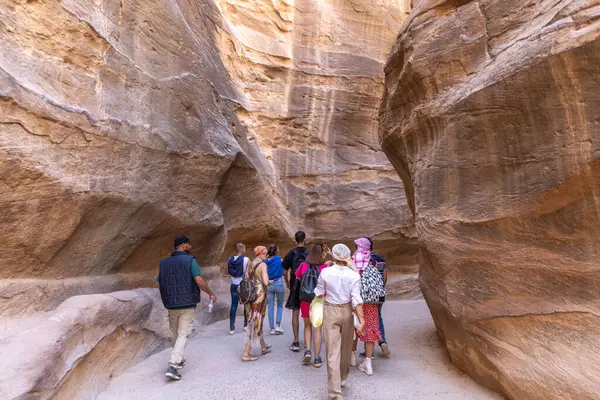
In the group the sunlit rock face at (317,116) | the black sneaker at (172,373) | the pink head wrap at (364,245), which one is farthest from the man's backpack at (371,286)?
the sunlit rock face at (317,116)

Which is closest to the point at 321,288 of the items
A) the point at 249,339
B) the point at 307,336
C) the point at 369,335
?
the point at 369,335

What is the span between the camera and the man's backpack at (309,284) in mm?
4695

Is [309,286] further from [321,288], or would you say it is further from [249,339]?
[249,339]

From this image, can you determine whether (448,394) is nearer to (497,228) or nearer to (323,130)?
(497,228)

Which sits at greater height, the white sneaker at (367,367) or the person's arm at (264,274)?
the person's arm at (264,274)

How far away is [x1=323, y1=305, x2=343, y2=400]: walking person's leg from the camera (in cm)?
361

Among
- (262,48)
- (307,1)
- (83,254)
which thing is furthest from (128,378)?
(307,1)

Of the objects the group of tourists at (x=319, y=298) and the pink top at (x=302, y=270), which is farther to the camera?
the pink top at (x=302, y=270)

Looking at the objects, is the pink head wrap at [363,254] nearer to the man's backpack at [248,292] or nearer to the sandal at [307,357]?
the sandal at [307,357]

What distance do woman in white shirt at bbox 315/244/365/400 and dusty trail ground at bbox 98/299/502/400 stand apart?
20.1 inches

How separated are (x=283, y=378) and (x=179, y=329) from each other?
1273mm

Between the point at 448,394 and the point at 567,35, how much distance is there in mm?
3402

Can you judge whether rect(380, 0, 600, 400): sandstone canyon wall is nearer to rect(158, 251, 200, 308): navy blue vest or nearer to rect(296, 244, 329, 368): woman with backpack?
rect(296, 244, 329, 368): woman with backpack

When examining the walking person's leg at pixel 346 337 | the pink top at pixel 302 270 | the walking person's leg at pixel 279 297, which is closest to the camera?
the walking person's leg at pixel 346 337
